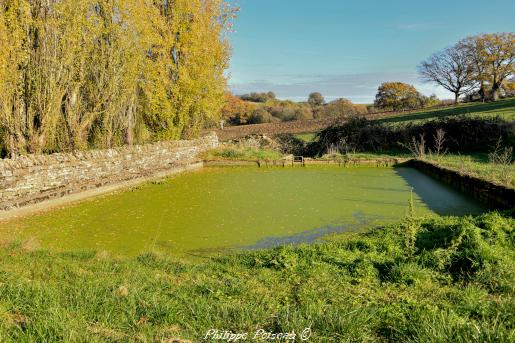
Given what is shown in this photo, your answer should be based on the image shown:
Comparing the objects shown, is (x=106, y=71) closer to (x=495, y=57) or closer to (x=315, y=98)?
(x=495, y=57)


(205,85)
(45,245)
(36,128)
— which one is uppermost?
(205,85)

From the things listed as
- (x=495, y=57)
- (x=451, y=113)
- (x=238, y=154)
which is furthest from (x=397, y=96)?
(x=238, y=154)

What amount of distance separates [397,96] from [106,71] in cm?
5067

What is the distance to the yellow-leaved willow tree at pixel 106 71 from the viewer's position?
1130 centimetres

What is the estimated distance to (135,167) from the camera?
1507 centimetres

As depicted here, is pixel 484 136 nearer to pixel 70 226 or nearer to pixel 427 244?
pixel 427 244

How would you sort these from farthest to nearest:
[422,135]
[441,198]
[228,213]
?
[422,135] → [441,198] → [228,213]

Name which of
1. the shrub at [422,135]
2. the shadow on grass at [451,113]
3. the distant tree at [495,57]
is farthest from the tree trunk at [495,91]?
the shrub at [422,135]

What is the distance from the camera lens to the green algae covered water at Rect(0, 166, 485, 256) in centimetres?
718

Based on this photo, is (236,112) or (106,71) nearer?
(106,71)

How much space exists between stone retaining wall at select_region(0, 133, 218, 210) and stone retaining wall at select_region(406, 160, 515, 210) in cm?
1001

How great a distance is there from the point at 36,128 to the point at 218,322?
11147 millimetres

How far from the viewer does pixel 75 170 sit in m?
11.9

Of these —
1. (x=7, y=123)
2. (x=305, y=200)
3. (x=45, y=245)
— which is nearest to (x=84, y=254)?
(x=45, y=245)
